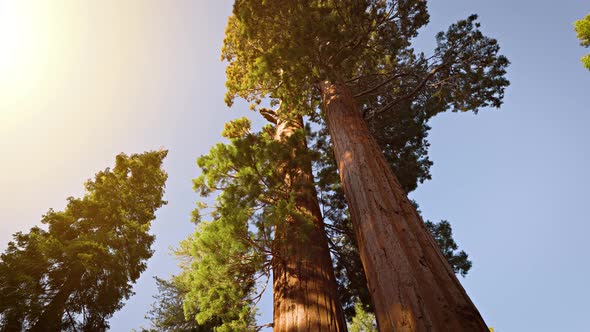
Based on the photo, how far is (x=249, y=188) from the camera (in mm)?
3562

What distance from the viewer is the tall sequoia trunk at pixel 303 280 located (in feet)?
9.14

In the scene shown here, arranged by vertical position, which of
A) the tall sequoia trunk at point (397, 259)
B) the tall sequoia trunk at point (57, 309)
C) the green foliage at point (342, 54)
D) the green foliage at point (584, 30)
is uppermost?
the green foliage at point (584, 30)

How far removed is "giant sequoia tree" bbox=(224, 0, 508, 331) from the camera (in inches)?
78.3

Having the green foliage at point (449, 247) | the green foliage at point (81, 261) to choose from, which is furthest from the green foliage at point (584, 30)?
the green foliage at point (81, 261)

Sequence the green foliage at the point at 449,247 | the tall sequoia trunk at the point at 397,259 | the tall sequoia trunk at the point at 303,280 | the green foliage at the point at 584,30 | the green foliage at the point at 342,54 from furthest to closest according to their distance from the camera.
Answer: the green foliage at the point at 584,30 → the green foliage at the point at 449,247 → the green foliage at the point at 342,54 → the tall sequoia trunk at the point at 303,280 → the tall sequoia trunk at the point at 397,259

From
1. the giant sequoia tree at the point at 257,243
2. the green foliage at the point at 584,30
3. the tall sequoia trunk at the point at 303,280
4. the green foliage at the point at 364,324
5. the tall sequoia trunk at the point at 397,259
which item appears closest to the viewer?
the tall sequoia trunk at the point at 397,259

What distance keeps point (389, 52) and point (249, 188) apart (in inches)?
233

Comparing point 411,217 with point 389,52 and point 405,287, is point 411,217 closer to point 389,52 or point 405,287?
point 405,287

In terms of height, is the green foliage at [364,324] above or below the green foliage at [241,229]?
above

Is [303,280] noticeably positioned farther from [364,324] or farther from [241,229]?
[364,324]

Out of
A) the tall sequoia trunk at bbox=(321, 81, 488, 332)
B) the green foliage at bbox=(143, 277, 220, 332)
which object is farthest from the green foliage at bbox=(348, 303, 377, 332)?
the tall sequoia trunk at bbox=(321, 81, 488, 332)

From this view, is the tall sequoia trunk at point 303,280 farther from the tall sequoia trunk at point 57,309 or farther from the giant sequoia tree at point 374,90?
the tall sequoia trunk at point 57,309

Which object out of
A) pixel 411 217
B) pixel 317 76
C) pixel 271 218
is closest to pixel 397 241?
pixel 411 217

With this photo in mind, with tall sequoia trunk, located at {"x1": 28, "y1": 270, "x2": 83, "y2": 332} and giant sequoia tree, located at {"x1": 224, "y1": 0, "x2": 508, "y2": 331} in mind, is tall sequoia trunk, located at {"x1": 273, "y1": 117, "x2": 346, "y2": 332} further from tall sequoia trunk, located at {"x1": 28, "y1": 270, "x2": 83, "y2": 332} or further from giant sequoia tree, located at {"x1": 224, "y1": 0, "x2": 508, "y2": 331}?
tall sequoia trunk, located at {"x1": 28, "y1": 270, "x2": 83, "y2": 332}
